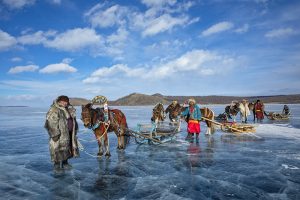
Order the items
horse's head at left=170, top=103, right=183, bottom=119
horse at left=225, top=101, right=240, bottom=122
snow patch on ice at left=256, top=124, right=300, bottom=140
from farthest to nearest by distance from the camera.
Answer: horse at left=225, top=101, right=240, bottom=122 → horse's head at left=170, top=103, right=183, bottom=119 → snow patch on ice at left=256, top=124, right=300, bottom=140

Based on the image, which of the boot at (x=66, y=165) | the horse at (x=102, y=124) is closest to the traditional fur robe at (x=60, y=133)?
the boot at (x=66, y=165)

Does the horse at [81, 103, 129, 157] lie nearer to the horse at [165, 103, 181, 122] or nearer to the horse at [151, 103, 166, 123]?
the horse at [151, 103, 166, 123]

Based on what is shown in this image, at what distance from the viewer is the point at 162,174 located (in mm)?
Answer: 8422

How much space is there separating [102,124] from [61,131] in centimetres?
231

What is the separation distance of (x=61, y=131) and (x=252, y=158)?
623cm

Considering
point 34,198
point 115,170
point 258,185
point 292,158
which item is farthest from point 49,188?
point 292,158

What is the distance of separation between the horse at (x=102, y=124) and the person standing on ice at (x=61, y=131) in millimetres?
1056

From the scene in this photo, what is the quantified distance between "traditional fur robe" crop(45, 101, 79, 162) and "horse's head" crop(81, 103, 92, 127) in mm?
1152

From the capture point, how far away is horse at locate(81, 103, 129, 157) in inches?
415

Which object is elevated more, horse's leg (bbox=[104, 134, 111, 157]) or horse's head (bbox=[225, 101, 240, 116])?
horse's head (bbox=[225, 101, 240, 116])

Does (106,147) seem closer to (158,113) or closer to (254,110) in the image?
(158,113)

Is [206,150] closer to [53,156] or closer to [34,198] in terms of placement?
[53,156]

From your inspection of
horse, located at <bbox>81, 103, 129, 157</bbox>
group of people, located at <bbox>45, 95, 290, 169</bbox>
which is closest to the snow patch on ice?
horse, located at <bbox>81, 103, 129, 157</bbox>

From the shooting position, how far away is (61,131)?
8.87 m
